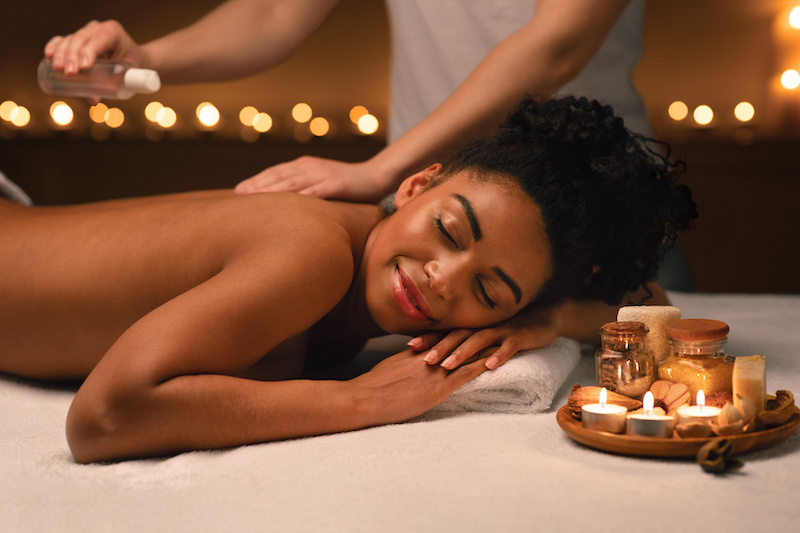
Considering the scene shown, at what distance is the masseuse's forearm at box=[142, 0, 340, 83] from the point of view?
1.77 metres

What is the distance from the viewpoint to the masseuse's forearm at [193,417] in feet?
3.00

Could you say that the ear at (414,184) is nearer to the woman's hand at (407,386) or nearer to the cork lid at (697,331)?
the woman's hand at (407,386)

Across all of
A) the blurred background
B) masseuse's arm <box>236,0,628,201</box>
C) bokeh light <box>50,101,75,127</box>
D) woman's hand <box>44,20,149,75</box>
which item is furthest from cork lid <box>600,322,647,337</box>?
bokeh light <box>50,101,75,127</box>

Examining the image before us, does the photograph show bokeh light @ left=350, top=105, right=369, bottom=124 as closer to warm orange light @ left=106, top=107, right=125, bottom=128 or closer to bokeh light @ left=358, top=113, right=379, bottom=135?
bokeh light @ left=358, top=113, right=379, bottom=135

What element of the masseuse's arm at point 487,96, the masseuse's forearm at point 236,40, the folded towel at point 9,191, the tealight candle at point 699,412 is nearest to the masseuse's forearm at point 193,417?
the tealight candle at point 699,412

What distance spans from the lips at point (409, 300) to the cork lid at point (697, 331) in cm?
33

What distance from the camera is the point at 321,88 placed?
10.9ft

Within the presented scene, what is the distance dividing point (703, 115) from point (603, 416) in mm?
2674

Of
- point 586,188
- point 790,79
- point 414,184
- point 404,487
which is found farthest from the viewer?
point 790,79

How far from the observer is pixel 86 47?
144 cm

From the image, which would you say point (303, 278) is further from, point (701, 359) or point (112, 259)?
point (701, 359)

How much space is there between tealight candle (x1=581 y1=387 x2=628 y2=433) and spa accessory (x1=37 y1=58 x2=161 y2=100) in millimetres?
940

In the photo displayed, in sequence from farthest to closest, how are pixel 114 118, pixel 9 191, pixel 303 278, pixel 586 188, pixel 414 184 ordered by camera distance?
pixel 114 118
pixel 9 191
pixel 414 184
pixel 586 188
pixel 303 278

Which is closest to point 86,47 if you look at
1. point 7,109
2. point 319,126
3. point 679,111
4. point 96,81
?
point 96,81
